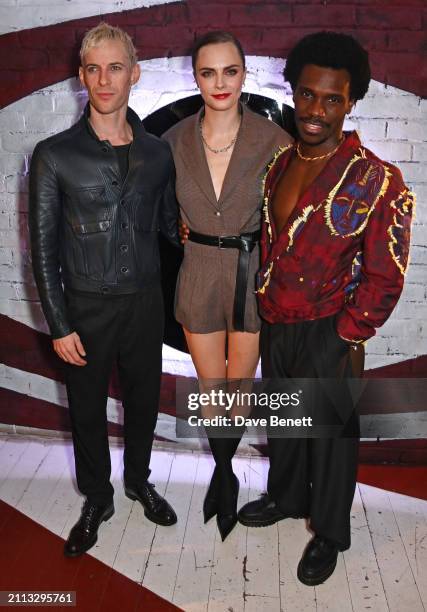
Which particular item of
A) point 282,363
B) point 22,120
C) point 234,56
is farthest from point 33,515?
point 234,56

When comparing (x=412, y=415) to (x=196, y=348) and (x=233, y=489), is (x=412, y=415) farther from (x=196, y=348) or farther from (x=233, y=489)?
(x=196, y=348)

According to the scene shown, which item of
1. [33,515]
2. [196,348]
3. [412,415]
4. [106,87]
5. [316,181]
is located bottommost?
[33,515]

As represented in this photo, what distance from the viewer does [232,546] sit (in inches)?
104

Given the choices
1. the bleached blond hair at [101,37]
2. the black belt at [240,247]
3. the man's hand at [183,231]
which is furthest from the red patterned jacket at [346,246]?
the bleached blond hair at [101,37]

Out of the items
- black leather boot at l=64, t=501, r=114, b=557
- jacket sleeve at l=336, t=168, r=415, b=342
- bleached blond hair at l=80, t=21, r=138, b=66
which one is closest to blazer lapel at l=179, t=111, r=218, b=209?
bleached blond hair at l=80, t=21, r=138, b=66

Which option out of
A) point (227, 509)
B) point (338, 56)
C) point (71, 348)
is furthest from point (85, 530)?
point (338, 56)

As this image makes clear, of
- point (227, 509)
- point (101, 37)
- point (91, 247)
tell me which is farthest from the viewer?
point (227, 509)

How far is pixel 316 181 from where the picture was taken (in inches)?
87.2

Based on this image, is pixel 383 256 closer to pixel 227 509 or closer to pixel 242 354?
pixel 242 354

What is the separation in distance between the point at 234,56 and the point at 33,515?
2.04 m

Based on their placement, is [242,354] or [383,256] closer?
[383,256]

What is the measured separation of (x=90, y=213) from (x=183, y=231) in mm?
391

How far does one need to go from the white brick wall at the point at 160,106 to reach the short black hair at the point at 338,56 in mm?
564

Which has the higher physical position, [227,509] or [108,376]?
[108,376]
